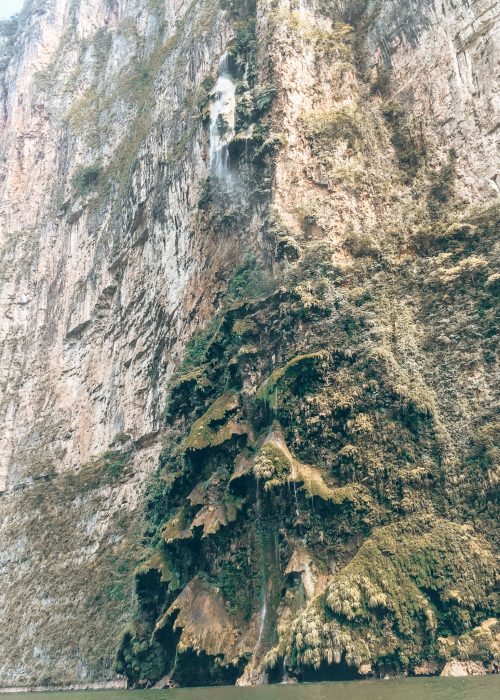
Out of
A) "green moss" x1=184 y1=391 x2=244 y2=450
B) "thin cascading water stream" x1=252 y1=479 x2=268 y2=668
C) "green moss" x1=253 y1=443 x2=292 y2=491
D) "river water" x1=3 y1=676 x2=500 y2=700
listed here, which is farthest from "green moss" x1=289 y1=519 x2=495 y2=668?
"green moss" x1=184 y1=391 x2=244 y2=450

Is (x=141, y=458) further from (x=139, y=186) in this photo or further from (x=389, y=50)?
(x=389, y=50)

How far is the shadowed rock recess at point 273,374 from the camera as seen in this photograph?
27469mm

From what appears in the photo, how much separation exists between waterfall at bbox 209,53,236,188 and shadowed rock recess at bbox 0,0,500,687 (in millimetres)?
169

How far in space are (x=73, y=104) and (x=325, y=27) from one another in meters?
35.9

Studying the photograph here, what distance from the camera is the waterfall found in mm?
42219

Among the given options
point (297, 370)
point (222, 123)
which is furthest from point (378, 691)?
point (222, 123)

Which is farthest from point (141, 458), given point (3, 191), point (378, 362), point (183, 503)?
point (3, 191)

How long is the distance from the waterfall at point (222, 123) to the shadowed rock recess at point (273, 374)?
0.56 feet

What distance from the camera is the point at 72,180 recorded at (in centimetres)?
6425

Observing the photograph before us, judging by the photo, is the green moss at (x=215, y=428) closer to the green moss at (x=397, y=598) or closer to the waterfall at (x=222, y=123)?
the green moss at (x=397, y=598)

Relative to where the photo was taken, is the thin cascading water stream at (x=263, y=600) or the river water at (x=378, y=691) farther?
the thin cascading water stream at (x=263, y=600)

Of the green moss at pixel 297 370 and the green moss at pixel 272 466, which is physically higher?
the green moss at pixel 297 370

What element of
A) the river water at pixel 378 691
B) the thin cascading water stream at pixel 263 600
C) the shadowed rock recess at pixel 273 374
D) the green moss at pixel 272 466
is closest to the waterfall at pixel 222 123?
the shadowed rock recess at pixel 273 374

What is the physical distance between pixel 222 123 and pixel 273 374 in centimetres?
1707
